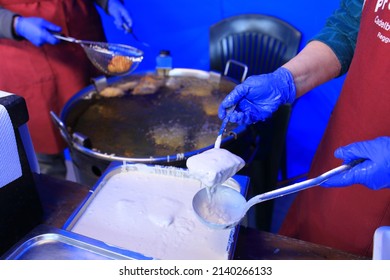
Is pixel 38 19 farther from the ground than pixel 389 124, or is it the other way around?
pixel 38 19

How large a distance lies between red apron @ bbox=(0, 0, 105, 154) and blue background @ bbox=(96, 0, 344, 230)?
22.4 inches

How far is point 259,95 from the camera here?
1.12 meters

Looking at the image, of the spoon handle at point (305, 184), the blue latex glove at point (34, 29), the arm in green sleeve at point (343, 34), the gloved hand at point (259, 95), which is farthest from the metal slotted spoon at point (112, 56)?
the spoon handle at point (305, 184)

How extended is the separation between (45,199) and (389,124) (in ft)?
3.47

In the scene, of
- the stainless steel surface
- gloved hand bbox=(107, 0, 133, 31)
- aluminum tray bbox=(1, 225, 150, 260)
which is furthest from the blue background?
aluminum tray bbox=(1, 225, 150, 260)

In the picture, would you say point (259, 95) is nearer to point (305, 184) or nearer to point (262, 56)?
point (305, 184)

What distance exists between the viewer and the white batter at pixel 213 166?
2.79 ft

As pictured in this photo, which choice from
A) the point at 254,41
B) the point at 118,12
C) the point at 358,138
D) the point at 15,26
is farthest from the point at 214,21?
the point at 358,138

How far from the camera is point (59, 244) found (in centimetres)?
77

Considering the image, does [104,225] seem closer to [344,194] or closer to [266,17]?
[344,194]

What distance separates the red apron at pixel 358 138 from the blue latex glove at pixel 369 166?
0.26m

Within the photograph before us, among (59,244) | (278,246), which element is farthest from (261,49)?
(59,244)

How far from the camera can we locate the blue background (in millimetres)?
2178

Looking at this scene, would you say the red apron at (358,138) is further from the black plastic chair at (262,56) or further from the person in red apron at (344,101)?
the black plastic chair at (262,56)
